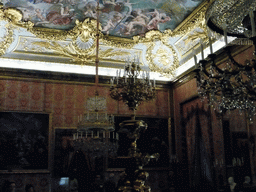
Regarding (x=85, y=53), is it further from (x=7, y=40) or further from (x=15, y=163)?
(x=15, y=163)

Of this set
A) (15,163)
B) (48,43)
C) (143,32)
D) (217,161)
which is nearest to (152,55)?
(143,32)

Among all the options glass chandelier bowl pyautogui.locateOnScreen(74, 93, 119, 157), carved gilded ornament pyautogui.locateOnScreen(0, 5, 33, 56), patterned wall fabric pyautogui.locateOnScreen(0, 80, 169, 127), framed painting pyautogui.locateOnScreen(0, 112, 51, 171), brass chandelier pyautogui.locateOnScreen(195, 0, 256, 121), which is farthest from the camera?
patterned wall fabric pyautogui.locateOnScreen(0, 80, 169, 127)

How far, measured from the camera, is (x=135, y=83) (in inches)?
184

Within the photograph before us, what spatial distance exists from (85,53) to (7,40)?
106 inches

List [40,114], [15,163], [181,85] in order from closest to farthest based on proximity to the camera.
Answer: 1. [15,163]
2. [40,114]
3. [181,85]

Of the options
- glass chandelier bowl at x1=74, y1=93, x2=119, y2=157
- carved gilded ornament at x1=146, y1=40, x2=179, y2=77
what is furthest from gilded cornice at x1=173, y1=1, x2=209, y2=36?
glass chandelier bowl at x1=74, y1=93, x2=119, y2=157

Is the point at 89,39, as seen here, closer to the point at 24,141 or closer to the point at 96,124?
the point at 24,141

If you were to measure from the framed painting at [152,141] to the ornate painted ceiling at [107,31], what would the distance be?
201 cm

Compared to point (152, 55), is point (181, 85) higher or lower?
lower

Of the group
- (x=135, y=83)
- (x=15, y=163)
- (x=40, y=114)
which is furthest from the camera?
(x=40, y=114)

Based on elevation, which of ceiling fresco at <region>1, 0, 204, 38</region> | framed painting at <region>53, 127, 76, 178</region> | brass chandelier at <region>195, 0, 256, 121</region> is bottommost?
framed painting at <region>53, 127, 76, 178</region>

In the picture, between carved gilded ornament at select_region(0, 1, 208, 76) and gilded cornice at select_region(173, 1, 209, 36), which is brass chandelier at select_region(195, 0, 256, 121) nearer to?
gilded cornice at select_region(173, 1, 209, 36)

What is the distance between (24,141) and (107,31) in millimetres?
4705

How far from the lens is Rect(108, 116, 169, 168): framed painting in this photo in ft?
34.7
